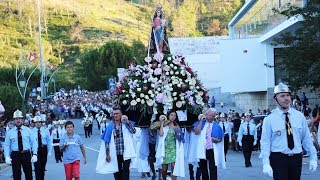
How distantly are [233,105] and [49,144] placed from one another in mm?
43548

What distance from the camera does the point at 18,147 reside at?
14258 mm

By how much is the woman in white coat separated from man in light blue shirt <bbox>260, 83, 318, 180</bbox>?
5.70 m

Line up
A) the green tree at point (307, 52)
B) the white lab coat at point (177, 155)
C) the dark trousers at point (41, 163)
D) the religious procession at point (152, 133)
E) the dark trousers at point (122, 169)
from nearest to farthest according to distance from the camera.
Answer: the dark trousers at point (122, 169) < the religious procession at point (152, 133) < the white lab coat at point (177, 155) < the dark trousers at point (41, 163) < the green tree at point (307, 52)

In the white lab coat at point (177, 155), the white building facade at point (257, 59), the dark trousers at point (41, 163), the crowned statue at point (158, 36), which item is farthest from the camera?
the white building facade at point (257, 59)

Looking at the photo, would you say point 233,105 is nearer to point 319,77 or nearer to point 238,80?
point 238,80

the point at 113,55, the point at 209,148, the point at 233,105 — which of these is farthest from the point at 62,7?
the point at 209,148

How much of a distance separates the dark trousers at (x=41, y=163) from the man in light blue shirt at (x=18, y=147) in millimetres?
1252

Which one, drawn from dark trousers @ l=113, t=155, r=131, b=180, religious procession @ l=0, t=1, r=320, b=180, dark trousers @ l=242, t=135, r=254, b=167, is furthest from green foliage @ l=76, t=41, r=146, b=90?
dark trousers @ l=113, t=155, r=131, b=180

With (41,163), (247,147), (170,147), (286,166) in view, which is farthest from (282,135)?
(247,147)

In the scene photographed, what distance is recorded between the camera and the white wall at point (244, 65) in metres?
41.3

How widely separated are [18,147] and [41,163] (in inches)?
80.1

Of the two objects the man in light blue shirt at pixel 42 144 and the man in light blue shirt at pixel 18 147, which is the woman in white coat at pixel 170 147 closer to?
the man in light blue shirt at pixel 18 147

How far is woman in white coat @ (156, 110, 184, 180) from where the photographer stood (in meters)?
14.4

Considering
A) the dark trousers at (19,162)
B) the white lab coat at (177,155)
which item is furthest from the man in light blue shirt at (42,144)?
the white lab coat at (177,155)
